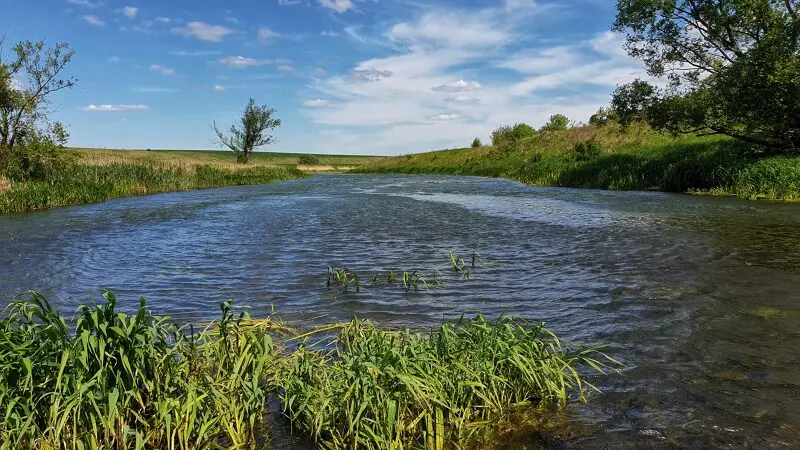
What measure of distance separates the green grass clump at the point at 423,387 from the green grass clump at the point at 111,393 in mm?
586

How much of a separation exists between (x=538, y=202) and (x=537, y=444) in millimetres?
22631

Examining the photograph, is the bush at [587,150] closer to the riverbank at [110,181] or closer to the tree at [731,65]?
the tree at [731,65]

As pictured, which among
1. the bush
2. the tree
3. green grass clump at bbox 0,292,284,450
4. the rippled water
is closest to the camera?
green grass clump at bbox 0,292,284,450

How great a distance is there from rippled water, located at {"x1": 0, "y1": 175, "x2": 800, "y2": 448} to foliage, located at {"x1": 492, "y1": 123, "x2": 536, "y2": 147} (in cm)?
4597

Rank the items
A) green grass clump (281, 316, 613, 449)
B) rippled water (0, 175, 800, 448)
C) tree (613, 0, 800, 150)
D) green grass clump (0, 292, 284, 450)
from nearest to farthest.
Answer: green grass clump (0, 292, 284, 450)
green grass clump (281, 316, 613, 449)
rippled water (0, 175, 800, 448)
tree (613, 0, 800, 150)

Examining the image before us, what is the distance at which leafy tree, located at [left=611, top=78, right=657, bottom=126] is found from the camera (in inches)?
1126

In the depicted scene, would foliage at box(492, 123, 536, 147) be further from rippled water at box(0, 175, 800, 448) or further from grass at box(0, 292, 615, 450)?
grass at box(0, 292, 615, 450)

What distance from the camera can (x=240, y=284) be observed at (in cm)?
1006

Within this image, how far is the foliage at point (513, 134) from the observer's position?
67019mm

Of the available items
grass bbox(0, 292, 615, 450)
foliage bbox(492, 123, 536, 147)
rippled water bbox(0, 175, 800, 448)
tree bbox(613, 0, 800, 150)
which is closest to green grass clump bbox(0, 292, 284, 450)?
grass bbox(0, 292, 615, 450)

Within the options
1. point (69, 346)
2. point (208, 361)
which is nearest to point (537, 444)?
point (208, 361)

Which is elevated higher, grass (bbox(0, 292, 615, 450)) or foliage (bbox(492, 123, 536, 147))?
foliage (bbox(492, 123, 536, 147))

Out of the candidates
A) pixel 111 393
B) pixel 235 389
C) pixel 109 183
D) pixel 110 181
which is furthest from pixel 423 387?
pixel 110 181

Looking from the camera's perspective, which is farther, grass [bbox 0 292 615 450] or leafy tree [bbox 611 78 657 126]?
leafy tree [bbox 611 78 657 126]
